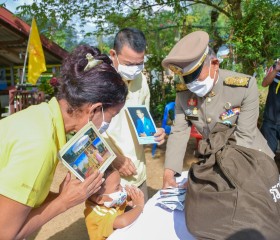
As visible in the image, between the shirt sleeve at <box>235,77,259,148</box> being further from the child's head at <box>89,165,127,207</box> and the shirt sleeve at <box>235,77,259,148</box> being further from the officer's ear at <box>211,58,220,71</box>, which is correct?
the child's head at <box>89,165,127,207</box>

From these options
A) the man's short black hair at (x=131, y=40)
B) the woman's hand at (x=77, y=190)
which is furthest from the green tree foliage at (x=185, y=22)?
the woman's hand at (x=77, y=190)

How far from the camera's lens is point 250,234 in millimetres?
1141

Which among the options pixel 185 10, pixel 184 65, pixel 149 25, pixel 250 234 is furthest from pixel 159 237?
pixel 149 25

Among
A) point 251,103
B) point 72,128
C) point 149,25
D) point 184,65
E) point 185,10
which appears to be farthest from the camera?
point 149,25

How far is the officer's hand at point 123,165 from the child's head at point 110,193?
23 cm

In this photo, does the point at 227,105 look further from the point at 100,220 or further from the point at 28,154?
the point at 28,154

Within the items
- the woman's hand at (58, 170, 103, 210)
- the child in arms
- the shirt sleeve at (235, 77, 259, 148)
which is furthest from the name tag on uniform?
the woman's hand at (58, 170, 103, 210)

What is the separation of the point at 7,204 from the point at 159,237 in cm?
65

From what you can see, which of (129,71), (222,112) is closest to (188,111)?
(222,112)

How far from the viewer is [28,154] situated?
A: 111 cm

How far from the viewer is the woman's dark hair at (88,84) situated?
1308 mm

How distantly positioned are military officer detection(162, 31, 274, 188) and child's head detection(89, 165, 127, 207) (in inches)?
11.7

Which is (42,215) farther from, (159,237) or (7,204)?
(159,237)

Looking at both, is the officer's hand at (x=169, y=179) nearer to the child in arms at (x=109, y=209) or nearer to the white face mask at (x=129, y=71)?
the child in arms at (x=109, y=209)
